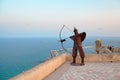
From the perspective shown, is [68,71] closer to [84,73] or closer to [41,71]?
[84,73]

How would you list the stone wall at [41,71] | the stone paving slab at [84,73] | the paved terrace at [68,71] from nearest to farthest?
1. the stone wall at [41,71]
2. the paved terrace at [68,71]
3. the stone paving slab at [84,73]

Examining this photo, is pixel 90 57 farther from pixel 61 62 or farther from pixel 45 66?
pixel 45 66

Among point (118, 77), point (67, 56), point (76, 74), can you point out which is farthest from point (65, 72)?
point (67, 56)

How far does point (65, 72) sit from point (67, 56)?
336 cm

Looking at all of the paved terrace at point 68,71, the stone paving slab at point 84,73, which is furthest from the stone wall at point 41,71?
the stone paving slab at point 84,73

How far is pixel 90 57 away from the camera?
534 inches

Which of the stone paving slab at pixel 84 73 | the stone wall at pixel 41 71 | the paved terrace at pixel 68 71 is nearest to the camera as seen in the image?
the stone wall at pixel 41 71

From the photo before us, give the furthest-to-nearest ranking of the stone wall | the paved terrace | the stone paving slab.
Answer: the stone paving slab, the paved terrace, the stone wall

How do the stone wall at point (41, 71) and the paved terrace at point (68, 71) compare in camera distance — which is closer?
the stone wall at point (41, 71)

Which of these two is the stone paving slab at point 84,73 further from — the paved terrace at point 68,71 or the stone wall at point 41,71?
the stone wall at point 41,71

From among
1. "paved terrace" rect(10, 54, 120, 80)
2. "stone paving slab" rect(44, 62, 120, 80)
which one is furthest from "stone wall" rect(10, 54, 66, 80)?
"stone paving slab" rect(44, 62, 120, 80)

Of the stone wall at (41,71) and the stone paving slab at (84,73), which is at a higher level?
the stone wall at (41,71)

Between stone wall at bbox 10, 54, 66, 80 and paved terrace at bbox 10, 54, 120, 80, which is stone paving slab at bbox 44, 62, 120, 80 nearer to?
paved terrace at bbox 10, 54, 120, 80

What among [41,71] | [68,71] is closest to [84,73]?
[68,71]
